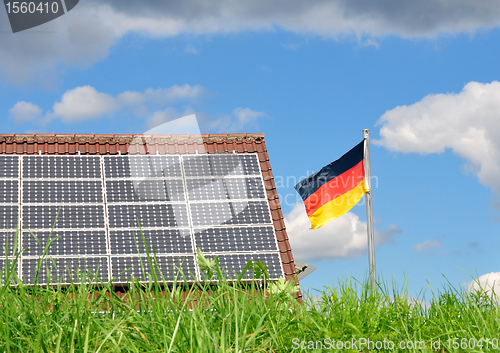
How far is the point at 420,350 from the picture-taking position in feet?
16.3

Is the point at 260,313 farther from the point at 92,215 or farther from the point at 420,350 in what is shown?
the point at 92,215

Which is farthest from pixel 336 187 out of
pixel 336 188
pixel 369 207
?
pixel 369 207

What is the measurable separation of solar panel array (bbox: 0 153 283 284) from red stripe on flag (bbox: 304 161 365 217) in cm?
128

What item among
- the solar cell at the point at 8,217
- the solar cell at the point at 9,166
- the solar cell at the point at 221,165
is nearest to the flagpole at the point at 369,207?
the solar cell at the point at 221,165

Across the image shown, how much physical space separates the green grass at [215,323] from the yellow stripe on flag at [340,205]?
6.98m

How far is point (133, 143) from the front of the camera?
14.4 m

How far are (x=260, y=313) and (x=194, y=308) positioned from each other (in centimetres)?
70

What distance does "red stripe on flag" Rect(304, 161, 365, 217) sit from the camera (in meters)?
12.8

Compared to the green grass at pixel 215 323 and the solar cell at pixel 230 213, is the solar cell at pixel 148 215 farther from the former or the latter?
the green grass at pixel 215 323

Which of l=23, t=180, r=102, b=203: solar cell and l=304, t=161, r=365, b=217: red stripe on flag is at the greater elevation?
l=23, t=180, r=102, b=203: solar cell

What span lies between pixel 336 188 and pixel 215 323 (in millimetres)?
8661

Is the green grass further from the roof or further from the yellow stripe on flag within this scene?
the roof

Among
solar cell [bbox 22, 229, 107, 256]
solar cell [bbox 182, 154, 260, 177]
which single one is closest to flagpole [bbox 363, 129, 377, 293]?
solar cell [bbox 182, 154, 260, 177]

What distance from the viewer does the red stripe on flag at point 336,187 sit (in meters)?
12.8
